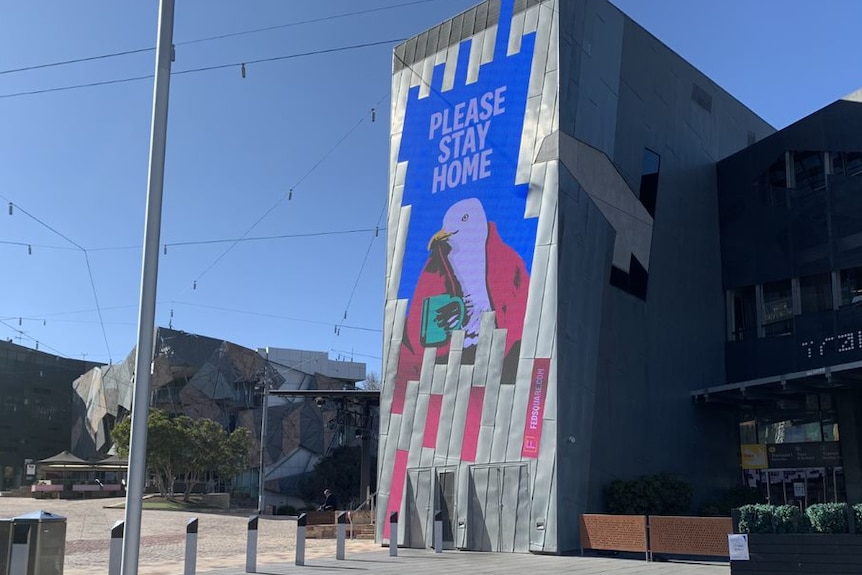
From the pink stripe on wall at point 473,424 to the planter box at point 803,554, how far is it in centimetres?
1075

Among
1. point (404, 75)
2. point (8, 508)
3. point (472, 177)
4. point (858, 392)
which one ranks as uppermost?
point (404, 75)

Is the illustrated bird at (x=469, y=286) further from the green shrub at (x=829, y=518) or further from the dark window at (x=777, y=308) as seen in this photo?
the green shrub at (x=829, y=518)

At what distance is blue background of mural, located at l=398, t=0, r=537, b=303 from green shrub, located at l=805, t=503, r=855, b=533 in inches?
444

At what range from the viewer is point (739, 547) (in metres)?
12.5

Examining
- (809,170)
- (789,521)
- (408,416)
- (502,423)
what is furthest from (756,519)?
(809,170)

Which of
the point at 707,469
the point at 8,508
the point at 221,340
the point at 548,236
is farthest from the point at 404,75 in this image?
the point at 221,340

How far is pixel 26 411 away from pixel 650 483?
287ft

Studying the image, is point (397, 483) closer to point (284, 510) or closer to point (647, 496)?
point (647, 496)

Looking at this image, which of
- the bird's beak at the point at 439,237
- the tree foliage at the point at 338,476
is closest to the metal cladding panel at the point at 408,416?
the bird's beak at the point at 439,237

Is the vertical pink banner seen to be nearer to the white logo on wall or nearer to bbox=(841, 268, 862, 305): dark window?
the white logo on wall

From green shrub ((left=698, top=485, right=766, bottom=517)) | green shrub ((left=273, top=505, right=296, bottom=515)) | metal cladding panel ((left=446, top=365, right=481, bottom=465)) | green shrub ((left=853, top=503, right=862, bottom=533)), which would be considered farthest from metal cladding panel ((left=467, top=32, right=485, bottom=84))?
green shrub ((left=273, top=505, right=296, bottom=515))

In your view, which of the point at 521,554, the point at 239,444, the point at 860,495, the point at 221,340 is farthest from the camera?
the point at 221,340

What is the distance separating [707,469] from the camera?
26.7m

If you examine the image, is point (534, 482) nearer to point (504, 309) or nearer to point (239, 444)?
point (504, 309)
